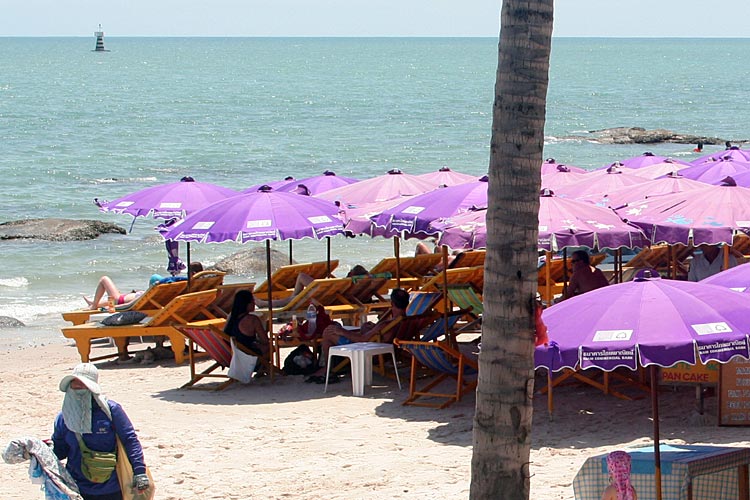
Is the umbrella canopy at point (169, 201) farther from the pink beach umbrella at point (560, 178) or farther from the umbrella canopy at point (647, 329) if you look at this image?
the umbrella canopy at point (647, 329)

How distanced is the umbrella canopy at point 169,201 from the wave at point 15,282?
29.0 ft

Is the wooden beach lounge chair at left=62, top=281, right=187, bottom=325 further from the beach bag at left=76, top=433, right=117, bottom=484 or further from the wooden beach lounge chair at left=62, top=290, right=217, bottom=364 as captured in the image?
the beach bag at left=76, top=433, right=117, bottom=484

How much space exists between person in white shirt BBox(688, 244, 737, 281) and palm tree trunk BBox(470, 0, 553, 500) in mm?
8012

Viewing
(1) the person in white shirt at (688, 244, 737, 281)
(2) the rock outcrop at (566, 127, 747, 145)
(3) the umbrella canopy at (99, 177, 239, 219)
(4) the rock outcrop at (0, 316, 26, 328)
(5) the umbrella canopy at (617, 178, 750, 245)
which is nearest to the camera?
(5) the umbrella canopy at (617, 178, 750, 245)

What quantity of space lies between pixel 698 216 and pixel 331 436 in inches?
152

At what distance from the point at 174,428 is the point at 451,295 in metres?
2.88

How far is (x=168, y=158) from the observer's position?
172ft

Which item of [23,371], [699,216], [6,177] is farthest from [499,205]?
[6,177]

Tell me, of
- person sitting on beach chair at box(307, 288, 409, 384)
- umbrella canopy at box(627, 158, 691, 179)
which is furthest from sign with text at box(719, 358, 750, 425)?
umbrella canopy at box(627, 158, 691, 179)

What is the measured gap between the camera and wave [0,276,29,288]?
78.6 feet

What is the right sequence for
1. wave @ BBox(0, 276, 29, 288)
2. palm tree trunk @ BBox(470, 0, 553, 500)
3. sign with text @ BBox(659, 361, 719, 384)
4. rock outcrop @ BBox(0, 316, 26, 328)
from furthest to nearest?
wave @ BBox(0, 276, 29, 288) → rock outcrop @ BBox(0, 316, 26, 328) → sign with text @ BBox(659, 361, 719, 384) → palm tree trunk @ BBox(470, 0, 553, 500)

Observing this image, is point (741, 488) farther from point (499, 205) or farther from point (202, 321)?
point (202, 321)

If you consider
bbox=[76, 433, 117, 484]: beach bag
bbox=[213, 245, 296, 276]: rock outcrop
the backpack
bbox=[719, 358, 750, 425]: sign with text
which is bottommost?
bbox=[213, 245, 296, 276]: rock outcrop

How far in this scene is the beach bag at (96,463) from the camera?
640 centimetres
